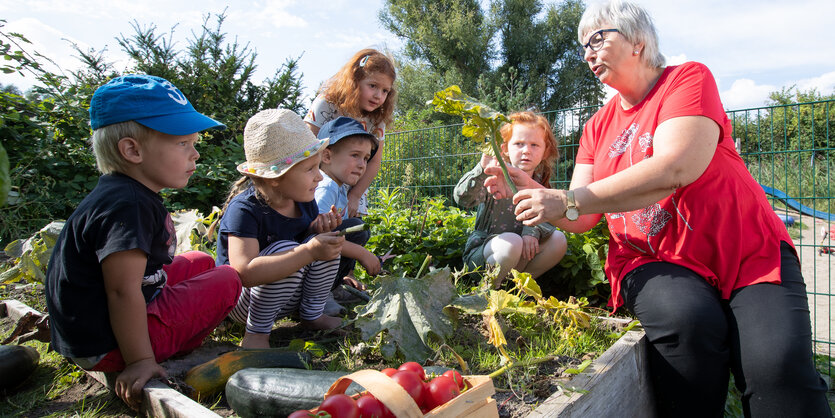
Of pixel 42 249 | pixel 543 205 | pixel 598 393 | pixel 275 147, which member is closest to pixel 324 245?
pixel 275 147

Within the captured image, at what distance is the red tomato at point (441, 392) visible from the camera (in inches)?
47.4

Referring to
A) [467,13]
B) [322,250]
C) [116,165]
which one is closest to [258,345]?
[322,250]

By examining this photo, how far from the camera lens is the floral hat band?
2238 millimetres

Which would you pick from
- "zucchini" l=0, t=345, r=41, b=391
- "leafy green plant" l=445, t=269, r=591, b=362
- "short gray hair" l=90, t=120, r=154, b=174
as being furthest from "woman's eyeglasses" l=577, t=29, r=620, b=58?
"zucchini" l=0, t=345, r=41, b=391

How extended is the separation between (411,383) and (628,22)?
1702 mm

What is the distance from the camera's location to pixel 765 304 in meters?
1.78

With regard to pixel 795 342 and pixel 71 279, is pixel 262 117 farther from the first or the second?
pixel 795 342

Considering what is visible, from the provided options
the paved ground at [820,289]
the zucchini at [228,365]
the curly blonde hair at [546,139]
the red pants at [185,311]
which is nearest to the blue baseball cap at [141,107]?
the red pants at [185,311]

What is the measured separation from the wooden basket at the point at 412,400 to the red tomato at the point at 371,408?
3 cm

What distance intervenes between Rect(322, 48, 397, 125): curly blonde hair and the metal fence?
2264 mm

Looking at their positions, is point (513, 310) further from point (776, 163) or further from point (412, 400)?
point (776, 163)

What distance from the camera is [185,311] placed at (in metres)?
1.93

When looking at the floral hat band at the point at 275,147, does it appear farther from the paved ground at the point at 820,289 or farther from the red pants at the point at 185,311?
the paved ground at the point at 820,289

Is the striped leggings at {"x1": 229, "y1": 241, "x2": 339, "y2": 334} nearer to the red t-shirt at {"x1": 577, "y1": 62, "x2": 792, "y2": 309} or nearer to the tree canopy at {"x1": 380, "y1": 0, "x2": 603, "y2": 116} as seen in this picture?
the red t-shirt at {"x1": 577, "y1": 62, "x2": 792, "y2": 309}
